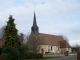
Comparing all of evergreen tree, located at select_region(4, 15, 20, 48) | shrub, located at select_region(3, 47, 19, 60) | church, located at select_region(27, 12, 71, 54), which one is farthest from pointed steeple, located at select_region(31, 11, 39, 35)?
shrub, located at select_region(3, 47, 19, 60)

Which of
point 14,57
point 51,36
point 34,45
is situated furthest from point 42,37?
point 14,57

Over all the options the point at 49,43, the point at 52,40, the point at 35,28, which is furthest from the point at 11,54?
the point at 52,40

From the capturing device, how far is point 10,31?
123 ft

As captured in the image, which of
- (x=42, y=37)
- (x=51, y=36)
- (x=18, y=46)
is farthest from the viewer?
(x=51, y=36)

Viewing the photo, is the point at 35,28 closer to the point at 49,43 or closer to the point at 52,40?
the point at 49,43

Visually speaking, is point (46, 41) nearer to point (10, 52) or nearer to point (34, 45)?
point (34, 45)

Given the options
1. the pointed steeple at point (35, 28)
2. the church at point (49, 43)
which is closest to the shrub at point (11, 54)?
the church at point (49, 43)

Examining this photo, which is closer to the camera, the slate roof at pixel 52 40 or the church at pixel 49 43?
the church at pixel 49 43

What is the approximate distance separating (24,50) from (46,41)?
55.5 metres

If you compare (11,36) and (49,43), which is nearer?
(11,36)

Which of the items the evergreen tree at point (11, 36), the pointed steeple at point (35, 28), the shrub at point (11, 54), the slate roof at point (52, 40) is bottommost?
the shrub at point (11, 54)

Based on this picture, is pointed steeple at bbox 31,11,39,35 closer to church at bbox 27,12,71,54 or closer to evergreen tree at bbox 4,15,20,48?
church at bbox 27,12,71,54

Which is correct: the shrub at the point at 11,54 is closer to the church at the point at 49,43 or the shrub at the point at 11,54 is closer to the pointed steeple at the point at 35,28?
the church at the point at 49,43

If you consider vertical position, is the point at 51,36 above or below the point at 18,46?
above
